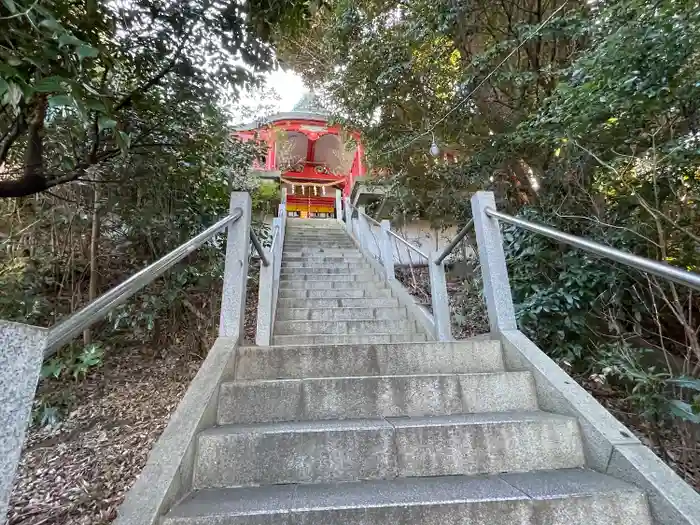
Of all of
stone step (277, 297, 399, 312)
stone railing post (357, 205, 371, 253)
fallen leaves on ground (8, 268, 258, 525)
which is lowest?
fallen leaves on ground (8, 268, 258, 525)

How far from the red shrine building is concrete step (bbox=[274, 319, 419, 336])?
6.51 meters

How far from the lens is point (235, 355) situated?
1.65 m

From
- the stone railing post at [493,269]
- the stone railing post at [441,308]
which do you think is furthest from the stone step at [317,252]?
the stone railing post at [493,269]

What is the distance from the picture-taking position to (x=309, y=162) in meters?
12.0

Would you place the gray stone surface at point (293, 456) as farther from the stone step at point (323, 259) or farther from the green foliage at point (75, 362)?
the stone step at point (323, 259)

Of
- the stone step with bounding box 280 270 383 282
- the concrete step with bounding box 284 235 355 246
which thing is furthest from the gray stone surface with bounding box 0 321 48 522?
the concrete step with bounding box 284 235 355 246

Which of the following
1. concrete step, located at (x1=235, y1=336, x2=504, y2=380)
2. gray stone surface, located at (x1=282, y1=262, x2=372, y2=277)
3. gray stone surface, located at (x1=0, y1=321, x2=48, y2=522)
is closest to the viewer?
gray stone surface, located at (x1=0, y1=321, x2=48, y2=522)

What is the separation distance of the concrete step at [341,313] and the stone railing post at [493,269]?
67.1 inches

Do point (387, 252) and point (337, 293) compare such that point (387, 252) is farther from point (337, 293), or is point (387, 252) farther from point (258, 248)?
point (258, 248)

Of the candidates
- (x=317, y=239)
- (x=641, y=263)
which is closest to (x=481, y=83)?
(x=641, y=263)

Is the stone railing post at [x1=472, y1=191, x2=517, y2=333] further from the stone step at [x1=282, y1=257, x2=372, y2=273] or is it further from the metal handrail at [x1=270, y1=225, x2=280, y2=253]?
the stone step at [x1=282, y1=257, x2=372, y2=273]

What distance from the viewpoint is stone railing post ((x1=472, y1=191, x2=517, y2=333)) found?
71.7 inches

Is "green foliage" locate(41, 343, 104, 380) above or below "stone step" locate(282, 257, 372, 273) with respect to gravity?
below

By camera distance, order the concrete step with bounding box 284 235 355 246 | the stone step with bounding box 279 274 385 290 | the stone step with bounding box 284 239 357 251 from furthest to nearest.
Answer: the concrete step with bounding box 284 235 355 246, the stone step with bounding box 284 239 357 251, the stone step with bounding box 279 274 385 290
